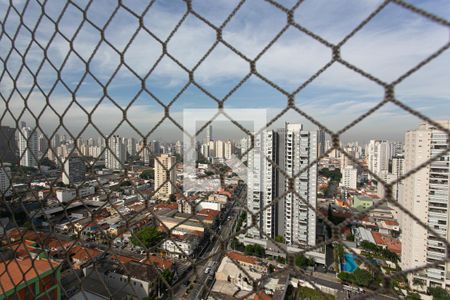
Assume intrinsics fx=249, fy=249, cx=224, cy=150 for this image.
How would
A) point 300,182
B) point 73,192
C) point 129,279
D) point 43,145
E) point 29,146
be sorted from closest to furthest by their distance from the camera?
point 129,279 < point 29,146 < point 73,192 < point 43,145 < point 300,182

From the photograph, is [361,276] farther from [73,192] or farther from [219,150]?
[73,192]

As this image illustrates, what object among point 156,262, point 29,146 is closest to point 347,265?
point 156,262

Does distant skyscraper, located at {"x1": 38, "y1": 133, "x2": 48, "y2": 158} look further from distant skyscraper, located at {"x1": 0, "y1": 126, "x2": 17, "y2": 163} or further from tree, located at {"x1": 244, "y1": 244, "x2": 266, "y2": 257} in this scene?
tree, located at {"x1": 244, "y1": 244, "x2": 266, "y2": 257}

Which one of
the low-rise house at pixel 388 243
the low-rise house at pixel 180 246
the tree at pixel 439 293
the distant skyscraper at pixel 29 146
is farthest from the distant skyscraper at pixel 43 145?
the low-rise house at pixel 388 243

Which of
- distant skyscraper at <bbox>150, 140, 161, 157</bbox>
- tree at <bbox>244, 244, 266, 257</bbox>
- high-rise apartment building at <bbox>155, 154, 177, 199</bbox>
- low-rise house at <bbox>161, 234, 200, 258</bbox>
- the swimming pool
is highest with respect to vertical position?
distant skyscraper at <bbox>150, 140, 161, 157</bbox>

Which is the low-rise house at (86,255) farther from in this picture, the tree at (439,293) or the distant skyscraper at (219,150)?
the tree at (439,293)

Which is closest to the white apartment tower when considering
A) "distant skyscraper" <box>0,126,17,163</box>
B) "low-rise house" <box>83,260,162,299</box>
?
"low-rise house" <box>83,260,162,299</box>

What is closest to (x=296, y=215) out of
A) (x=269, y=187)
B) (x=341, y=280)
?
(x=341, y=280)

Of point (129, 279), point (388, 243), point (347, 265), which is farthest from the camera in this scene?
point (388, 243)

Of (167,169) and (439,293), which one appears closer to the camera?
(167,169)
